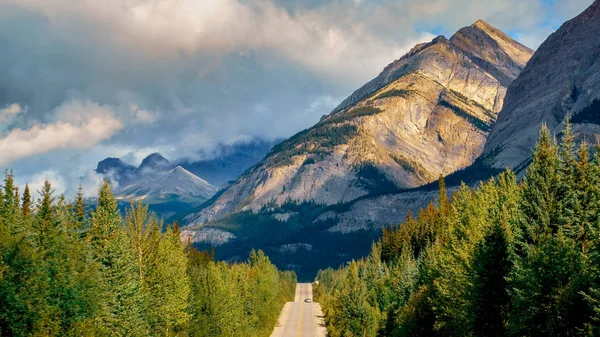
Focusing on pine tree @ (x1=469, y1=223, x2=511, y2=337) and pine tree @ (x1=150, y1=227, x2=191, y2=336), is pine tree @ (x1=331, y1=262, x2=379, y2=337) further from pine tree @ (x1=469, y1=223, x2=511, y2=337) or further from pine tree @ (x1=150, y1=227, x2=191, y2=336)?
pine tree @ (x1=469, y1=223, x2=511, y2=337)

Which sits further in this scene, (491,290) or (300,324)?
(300,324)

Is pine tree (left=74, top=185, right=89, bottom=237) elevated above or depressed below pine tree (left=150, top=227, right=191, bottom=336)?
above

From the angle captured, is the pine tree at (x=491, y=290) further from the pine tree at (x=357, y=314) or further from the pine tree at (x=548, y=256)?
the pine tree at (x=357, y=314)

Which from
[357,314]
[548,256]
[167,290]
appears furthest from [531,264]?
[357,314]

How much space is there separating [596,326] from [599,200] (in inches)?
476

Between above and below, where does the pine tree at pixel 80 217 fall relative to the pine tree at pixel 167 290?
above

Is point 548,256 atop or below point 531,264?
atop

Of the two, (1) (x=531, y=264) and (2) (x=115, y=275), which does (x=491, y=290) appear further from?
(2) (x=115, y=275)

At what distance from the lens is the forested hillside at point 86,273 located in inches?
1586

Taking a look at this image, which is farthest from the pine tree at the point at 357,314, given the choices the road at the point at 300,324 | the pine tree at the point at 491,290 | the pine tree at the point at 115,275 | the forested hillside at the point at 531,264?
the pine tree at the point at 115,275

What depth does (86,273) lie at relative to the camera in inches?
1754

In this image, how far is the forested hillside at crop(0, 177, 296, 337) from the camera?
40281 mm

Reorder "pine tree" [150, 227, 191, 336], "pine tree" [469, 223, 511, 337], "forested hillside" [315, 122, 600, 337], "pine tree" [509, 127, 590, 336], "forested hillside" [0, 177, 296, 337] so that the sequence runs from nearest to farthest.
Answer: "pine tree" [509, 127, 590, 336]
"forested hillside" [315, 122, 600, 337]
"forested hillside" [0, 177, 296, 337]
"pine tree" [469, 223, 511, 337]
"pine tree" [150, 227, 191, 336]

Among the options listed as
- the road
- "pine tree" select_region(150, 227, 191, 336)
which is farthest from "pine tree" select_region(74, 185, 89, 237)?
the road
